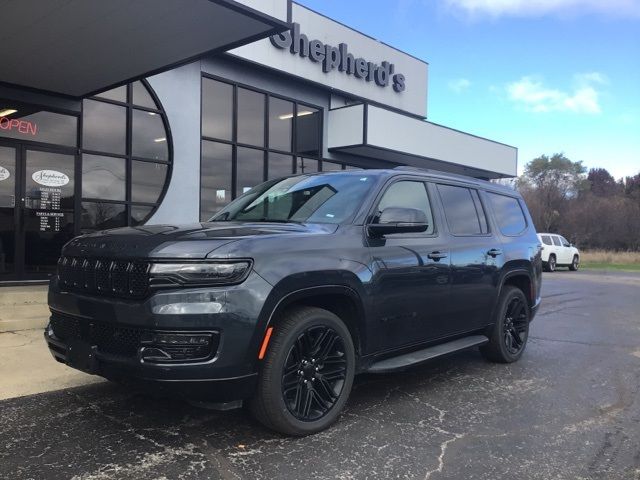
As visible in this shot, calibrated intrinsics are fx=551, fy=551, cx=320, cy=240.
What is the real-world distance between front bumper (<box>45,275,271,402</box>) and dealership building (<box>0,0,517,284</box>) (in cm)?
489

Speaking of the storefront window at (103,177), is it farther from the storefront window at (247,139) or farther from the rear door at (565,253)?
the rear door at (565,253)

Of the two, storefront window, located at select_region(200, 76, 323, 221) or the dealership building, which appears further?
storefront window, located at select_region(200, 76, 323, 221)

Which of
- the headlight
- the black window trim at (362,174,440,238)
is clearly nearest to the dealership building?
the black window trim at (362,174,440,238)

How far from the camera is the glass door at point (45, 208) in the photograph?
1025cm

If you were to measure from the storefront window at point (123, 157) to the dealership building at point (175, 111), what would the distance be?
0.08ft

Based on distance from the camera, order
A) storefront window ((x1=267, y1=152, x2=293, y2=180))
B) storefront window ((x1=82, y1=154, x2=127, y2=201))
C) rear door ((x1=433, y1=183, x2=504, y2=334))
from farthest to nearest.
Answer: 1. storefront window ((x1=267, y1=152, x2=293, y2=180))
2. storefront window ((x1=82, y1=154, x2=127, y2=201))
3. rear door ((x1=433, y1=183, x2=504, y2=334))

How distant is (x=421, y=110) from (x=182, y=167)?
387 inches

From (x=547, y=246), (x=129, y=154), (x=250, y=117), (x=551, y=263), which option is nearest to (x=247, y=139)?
(x=250, y=117)

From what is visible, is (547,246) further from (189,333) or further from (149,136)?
(189,333)

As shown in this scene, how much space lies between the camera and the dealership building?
24.8 feet

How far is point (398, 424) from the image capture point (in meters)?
4.06

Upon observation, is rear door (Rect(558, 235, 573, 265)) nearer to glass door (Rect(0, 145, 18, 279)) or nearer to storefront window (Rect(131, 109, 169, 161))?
storefront window (Rect(131, 109, 169, 161))

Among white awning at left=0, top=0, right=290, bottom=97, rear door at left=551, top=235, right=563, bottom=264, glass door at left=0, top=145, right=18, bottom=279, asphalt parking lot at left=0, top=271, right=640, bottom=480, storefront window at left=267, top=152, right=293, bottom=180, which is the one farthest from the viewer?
rear door at left=551, top=235, right=563, bottom=264

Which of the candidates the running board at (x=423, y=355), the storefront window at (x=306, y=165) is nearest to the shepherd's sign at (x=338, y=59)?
the storefront window at (x=306, y=165)
